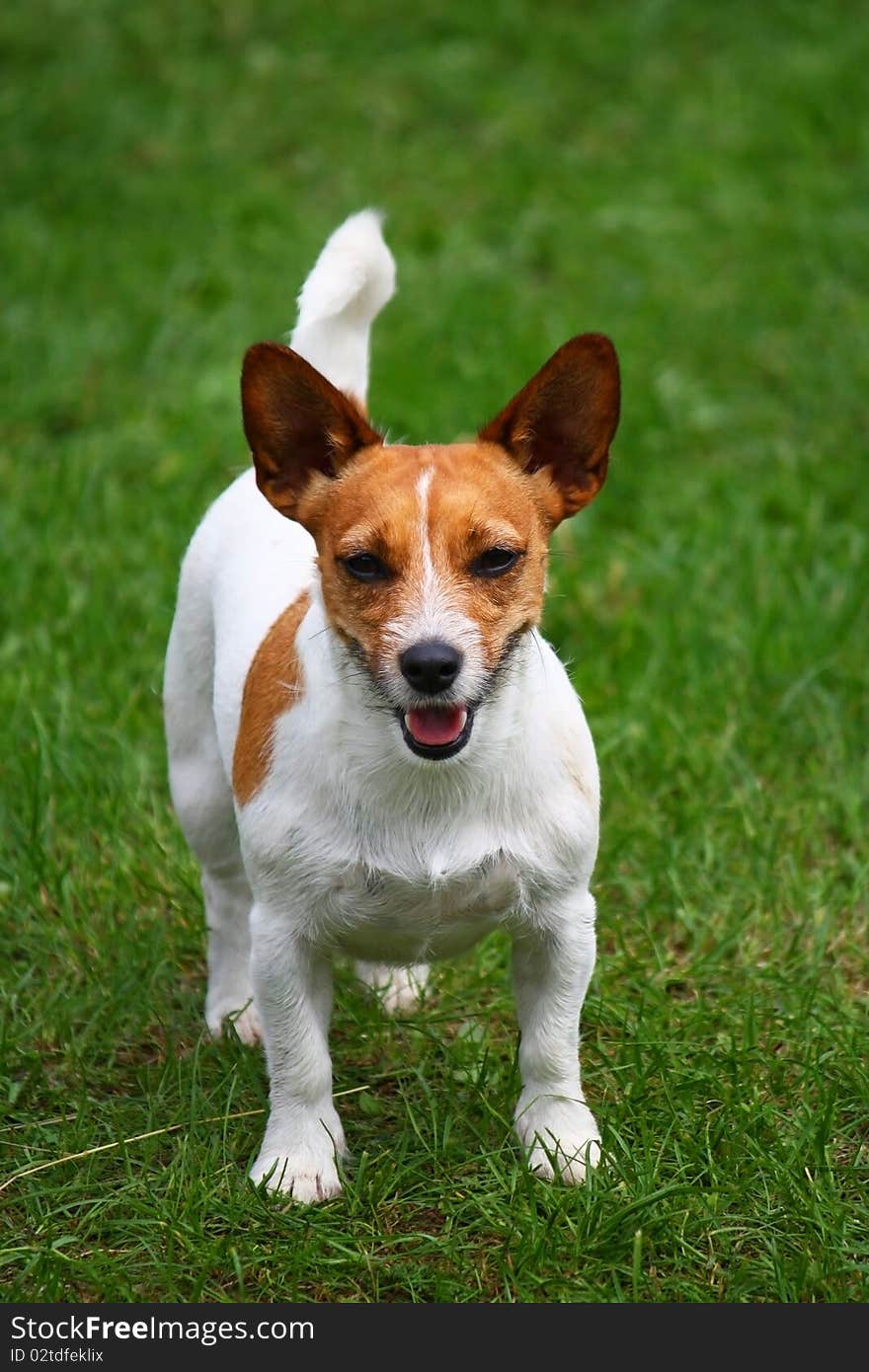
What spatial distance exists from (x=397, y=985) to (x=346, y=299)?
1.74 meters

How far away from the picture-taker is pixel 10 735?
5.49 metres

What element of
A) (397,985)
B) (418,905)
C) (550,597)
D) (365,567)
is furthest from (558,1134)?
(550,597)

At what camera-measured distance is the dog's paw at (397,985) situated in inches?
177

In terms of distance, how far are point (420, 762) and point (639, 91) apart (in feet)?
27.3

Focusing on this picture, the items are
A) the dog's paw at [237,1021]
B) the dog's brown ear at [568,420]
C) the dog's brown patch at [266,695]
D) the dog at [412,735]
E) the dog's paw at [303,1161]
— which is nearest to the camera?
the dog at [412,735]

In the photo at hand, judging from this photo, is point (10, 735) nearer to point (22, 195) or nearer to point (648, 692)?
point (648, 692)

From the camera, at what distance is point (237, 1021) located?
4430 millimetres

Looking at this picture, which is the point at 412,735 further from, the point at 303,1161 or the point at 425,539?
the point at 303,1161

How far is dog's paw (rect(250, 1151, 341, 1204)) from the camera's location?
3.78 m

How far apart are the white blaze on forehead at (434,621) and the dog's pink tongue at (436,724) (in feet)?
0.21

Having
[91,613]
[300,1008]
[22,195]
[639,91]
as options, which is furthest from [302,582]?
[639,91]

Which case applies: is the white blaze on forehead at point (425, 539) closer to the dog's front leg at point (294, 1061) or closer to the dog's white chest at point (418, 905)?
the dog's white chest at point (418, 905)

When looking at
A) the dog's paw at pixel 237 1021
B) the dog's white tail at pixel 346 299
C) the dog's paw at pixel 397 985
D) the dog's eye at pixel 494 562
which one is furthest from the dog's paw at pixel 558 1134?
the dog's white tail at pixel 346 299

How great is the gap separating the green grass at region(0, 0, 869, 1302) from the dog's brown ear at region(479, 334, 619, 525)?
1.39 meters
